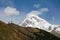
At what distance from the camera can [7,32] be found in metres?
184

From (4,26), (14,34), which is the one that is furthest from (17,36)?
(4,26)

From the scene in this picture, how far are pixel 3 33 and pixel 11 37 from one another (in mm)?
9801

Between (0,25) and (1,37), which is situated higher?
(0,25)

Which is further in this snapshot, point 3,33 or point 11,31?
point 11,31

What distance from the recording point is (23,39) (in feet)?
638

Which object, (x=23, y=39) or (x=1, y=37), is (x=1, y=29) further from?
(x=23, y=39)

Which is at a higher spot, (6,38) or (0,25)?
(0,25)

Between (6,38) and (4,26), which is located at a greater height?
(4,26)

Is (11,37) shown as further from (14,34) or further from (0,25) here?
(0,25)

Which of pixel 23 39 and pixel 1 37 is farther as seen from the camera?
pixel 23 39

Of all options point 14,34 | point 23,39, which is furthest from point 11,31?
point 23,39

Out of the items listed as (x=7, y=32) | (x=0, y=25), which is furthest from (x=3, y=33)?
(x=0, y=25)

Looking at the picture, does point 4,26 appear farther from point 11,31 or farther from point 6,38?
point 6,38

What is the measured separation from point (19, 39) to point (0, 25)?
2861 cm
